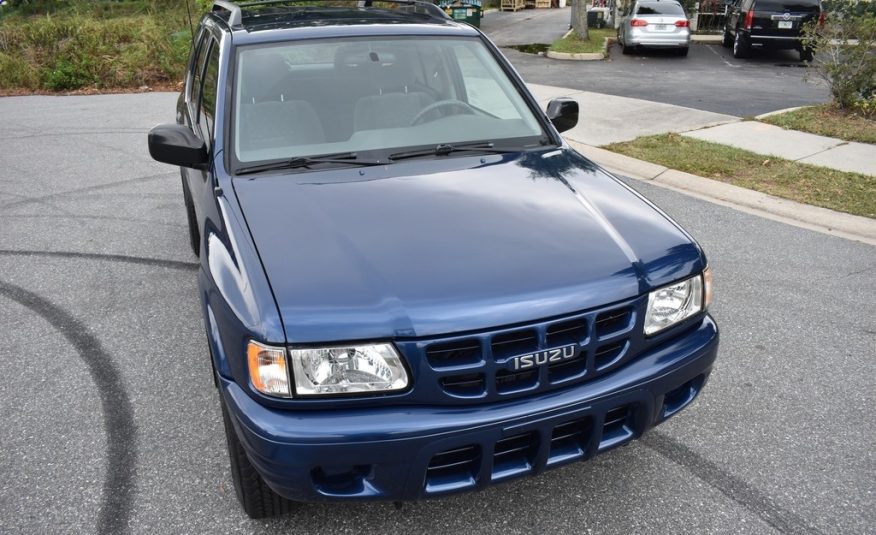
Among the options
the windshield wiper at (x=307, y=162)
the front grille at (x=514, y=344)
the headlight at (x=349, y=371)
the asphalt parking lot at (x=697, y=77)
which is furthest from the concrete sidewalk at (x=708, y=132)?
the headlight at (x=349, y=371)

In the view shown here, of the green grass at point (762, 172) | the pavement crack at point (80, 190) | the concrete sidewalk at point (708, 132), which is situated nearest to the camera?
the green grass at point (762, 172)

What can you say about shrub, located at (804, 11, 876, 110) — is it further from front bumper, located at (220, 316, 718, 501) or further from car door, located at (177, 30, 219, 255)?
front bumper, located at (220, 316, 718, 501)

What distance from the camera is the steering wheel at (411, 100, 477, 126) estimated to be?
371cm

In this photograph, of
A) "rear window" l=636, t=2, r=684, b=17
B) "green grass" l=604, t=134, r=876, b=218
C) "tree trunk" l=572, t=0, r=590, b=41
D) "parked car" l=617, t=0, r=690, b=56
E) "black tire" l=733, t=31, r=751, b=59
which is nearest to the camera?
"green grass" l=604, t=134, r=876, b=218

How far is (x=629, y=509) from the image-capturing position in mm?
2889

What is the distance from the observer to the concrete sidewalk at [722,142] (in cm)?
632

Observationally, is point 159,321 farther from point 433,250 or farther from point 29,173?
point 29,173

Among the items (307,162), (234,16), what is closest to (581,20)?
(234,16)

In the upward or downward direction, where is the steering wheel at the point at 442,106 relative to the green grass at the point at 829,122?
upward

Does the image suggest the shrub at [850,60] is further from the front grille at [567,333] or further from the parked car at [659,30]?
the parked car at [659,30]

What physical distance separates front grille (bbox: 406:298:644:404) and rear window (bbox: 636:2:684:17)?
19137mm

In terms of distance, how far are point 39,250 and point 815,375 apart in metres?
5.28

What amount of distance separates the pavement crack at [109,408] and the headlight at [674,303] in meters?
2.07

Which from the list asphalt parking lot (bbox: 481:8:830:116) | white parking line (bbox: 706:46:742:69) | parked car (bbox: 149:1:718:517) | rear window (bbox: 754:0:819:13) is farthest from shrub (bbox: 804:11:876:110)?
rear window (bbox: 754:0:819:13)
